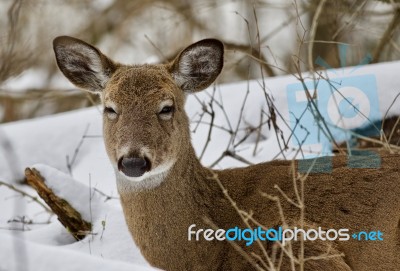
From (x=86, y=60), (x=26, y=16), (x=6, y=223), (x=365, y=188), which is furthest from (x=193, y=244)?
(x=26, y=16)

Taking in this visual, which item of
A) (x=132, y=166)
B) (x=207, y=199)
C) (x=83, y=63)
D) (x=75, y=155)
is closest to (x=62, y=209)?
(x=83, y=63)

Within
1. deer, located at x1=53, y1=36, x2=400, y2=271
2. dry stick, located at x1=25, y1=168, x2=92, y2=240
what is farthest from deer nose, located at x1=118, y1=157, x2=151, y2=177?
dry stick, located at x1=25, y1=168, x2=92, y2=240

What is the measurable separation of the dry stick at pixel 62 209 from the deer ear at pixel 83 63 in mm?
768

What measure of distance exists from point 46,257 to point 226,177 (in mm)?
1829

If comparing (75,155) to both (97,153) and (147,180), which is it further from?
(147,180)

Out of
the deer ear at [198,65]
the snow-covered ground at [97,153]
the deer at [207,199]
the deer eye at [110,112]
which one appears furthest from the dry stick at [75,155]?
the deer at [207,199]

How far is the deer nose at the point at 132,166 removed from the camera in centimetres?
421

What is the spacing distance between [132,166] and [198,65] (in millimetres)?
1085

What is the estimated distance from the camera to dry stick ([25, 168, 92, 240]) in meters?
5.43

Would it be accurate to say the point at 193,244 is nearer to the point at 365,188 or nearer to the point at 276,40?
the point at 365,188

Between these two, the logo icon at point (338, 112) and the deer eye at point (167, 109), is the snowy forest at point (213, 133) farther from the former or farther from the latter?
the deer eye at point (167, 109)

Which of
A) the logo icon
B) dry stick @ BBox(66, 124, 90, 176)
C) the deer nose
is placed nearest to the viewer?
the deer nose

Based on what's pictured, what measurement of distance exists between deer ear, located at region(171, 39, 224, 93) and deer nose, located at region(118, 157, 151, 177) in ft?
2.98

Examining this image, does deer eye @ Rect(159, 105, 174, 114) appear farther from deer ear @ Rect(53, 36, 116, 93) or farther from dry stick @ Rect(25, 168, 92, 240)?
dry stick @ Rect(25, 168, 92, 240)
